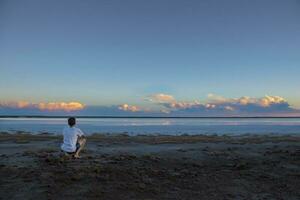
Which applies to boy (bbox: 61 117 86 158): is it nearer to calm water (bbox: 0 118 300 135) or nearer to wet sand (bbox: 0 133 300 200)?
wet sand (bbox: 0 133 300 200)

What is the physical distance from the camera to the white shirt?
12.7 meters

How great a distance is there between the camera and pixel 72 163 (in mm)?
12039

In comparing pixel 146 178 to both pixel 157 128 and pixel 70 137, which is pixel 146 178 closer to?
pixel 70 137

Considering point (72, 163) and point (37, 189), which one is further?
point (72, 163)

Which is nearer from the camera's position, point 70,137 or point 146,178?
point 146,178

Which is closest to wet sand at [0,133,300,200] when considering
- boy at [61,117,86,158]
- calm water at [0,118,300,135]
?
boy at [61,117,86,158]

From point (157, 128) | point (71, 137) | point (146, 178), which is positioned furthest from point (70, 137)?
point (157, 128)

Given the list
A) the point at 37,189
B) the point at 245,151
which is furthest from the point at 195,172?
the point at 245,151

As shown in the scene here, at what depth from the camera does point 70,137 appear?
12.8 meters

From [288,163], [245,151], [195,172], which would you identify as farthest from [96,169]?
[245,151]

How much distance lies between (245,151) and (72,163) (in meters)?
8.60

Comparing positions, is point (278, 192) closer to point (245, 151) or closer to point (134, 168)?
point (134, 168)

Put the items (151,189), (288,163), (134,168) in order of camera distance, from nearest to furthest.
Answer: (151,189) < (134,168) < (288,163)

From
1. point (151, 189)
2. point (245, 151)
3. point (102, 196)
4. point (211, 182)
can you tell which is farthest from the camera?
point (245, 151)
